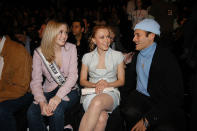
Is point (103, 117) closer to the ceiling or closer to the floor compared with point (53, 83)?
closer to the floor

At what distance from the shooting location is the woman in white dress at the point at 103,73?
97.2 inches

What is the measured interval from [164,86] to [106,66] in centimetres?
83

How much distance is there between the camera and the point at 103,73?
9.15 feet

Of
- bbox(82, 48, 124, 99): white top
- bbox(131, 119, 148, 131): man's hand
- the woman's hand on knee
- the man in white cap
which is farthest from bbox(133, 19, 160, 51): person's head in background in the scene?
the woman's hand on knee

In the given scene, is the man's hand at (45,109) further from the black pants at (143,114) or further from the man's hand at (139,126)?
the man's hand at (139,126)

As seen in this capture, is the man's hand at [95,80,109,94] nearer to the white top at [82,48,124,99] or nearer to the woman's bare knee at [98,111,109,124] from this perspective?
the white top at [82,48,124,99]

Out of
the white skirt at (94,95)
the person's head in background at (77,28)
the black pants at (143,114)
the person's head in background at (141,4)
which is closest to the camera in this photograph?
the black pants at (143,114)

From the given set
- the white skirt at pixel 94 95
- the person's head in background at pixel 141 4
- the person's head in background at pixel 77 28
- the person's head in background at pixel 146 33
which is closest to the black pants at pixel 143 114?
the white skirt at pixel 94 95

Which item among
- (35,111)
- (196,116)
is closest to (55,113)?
(35,111)

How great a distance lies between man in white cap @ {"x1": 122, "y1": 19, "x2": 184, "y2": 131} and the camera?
87.7 inches

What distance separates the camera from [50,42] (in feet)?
8.64

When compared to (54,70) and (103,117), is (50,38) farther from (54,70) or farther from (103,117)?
(103,117)

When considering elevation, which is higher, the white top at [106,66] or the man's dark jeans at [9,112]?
the white top at [106,66]

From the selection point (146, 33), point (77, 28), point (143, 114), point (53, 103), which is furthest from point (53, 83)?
point (77, 28)
